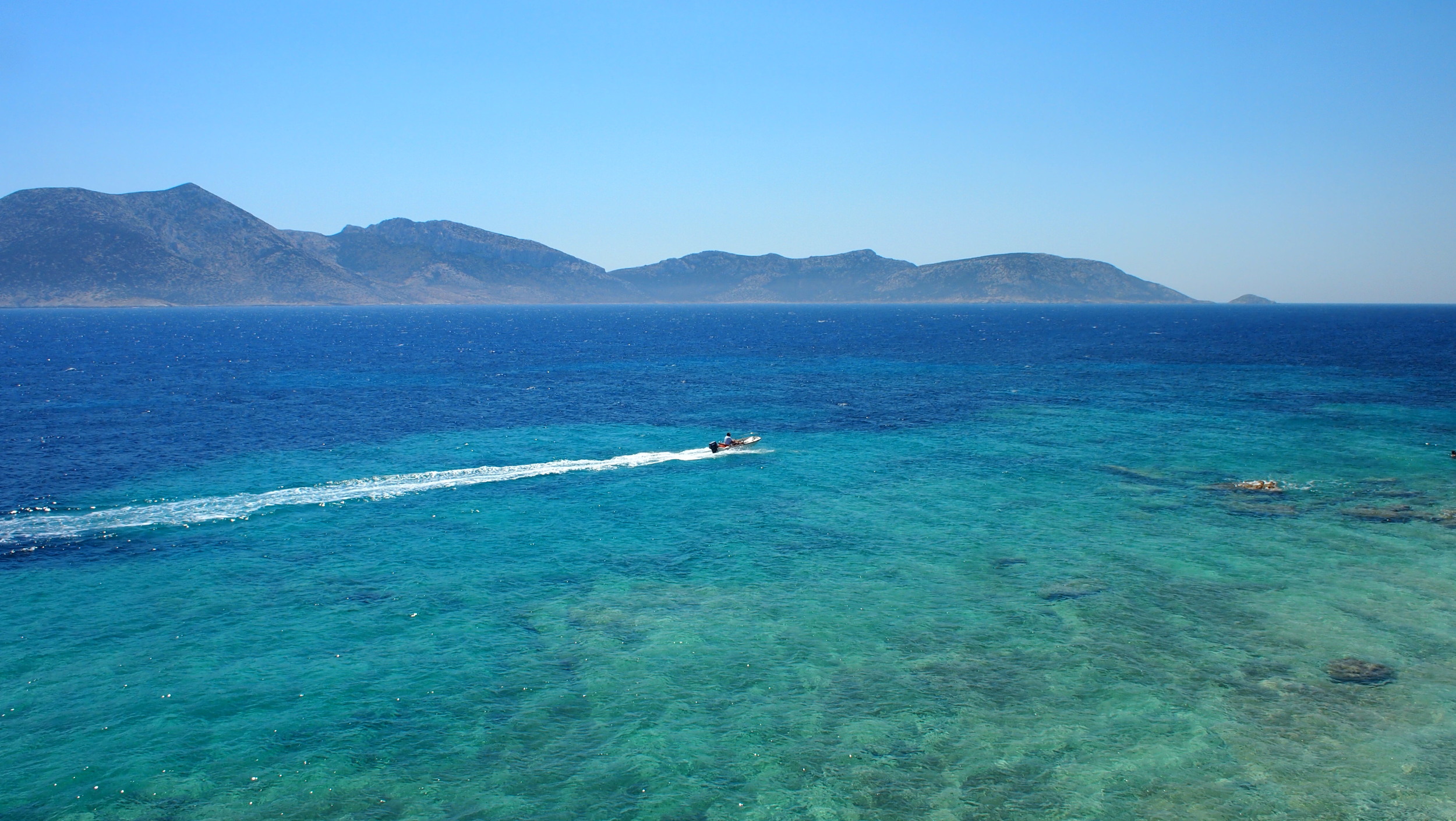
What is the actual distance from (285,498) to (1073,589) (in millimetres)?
53453

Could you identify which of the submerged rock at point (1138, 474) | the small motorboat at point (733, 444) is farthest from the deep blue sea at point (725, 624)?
the small motorboat at point (733, 444)

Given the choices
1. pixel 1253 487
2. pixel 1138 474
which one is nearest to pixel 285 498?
pixel 1138 474

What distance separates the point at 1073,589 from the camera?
43469 mm

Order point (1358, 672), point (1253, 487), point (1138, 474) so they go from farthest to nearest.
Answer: point (1138, 474)
point (1253, 487)
point (1358, 672)

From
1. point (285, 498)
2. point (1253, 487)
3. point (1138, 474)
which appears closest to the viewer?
point (285, 498)

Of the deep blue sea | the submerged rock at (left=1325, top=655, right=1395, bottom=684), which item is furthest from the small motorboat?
the submerged rock at (left=1325, top=655, right=1395, bottom=684)

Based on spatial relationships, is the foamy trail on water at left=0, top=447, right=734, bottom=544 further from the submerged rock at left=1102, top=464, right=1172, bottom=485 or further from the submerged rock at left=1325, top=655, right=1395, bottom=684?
the submerged rock at left=1325, top=655, right=1395, bottom=684

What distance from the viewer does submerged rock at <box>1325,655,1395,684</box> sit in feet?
110

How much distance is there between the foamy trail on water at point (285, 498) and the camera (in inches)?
2085

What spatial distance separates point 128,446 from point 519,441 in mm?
35354

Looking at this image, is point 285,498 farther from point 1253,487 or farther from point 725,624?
point 1253,487

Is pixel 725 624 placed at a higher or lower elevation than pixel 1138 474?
lower

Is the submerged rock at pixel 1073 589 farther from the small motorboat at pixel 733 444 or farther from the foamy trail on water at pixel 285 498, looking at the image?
the small motorboat at pixel 733 444

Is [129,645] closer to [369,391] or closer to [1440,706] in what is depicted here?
[1440,706]
